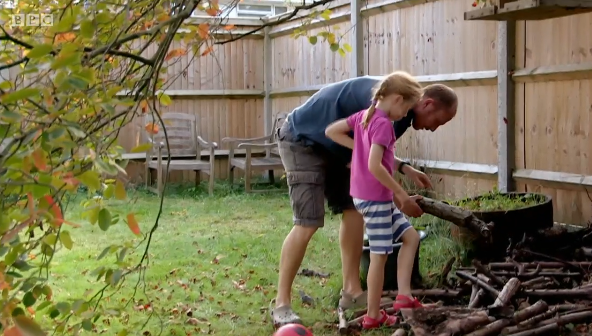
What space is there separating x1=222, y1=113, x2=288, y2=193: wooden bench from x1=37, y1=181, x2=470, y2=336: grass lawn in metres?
1.53

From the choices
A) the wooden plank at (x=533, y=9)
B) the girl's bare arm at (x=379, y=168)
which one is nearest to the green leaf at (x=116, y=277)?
the girl's bare arm at (x=379, y=168)

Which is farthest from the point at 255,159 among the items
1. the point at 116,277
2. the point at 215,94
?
the point at 116,277

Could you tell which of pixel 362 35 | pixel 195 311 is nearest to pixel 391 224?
pixel 195 311

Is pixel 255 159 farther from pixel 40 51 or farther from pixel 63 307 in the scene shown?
pixel 40 51

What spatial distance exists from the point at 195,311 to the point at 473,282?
1.77 metres

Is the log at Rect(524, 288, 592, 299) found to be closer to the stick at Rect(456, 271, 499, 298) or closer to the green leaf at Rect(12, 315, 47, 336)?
the stick at Rect(456, 271, 499, 298)

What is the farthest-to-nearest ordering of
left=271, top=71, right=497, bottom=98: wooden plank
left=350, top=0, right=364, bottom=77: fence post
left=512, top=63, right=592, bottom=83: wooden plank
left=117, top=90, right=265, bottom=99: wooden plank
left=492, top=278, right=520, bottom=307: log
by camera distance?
1. left=117, top=90, right=265, bottom=99: wooden plank
2. left=350, top=0, right=364, bottom=77: fence post
3. left=271, top=71, right=497, bottom=98: wooden plank
4. left=512, top=63, right=592, bottom=83: wooden plank
5. left=492, top=278, right=520, bottom=307: log

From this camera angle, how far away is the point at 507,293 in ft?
12.6

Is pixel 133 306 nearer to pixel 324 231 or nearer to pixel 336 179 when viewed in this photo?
pixel 336 179

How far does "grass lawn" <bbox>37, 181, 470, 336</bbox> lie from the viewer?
4320 mm

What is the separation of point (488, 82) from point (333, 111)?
3.40 metres

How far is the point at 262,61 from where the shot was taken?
1212cm

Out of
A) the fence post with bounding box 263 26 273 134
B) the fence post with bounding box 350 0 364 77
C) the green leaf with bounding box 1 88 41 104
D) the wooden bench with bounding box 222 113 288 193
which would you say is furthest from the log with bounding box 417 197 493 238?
the fence post with bounding box 263 26 273 134

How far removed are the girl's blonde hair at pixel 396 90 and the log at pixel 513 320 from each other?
1189mm
